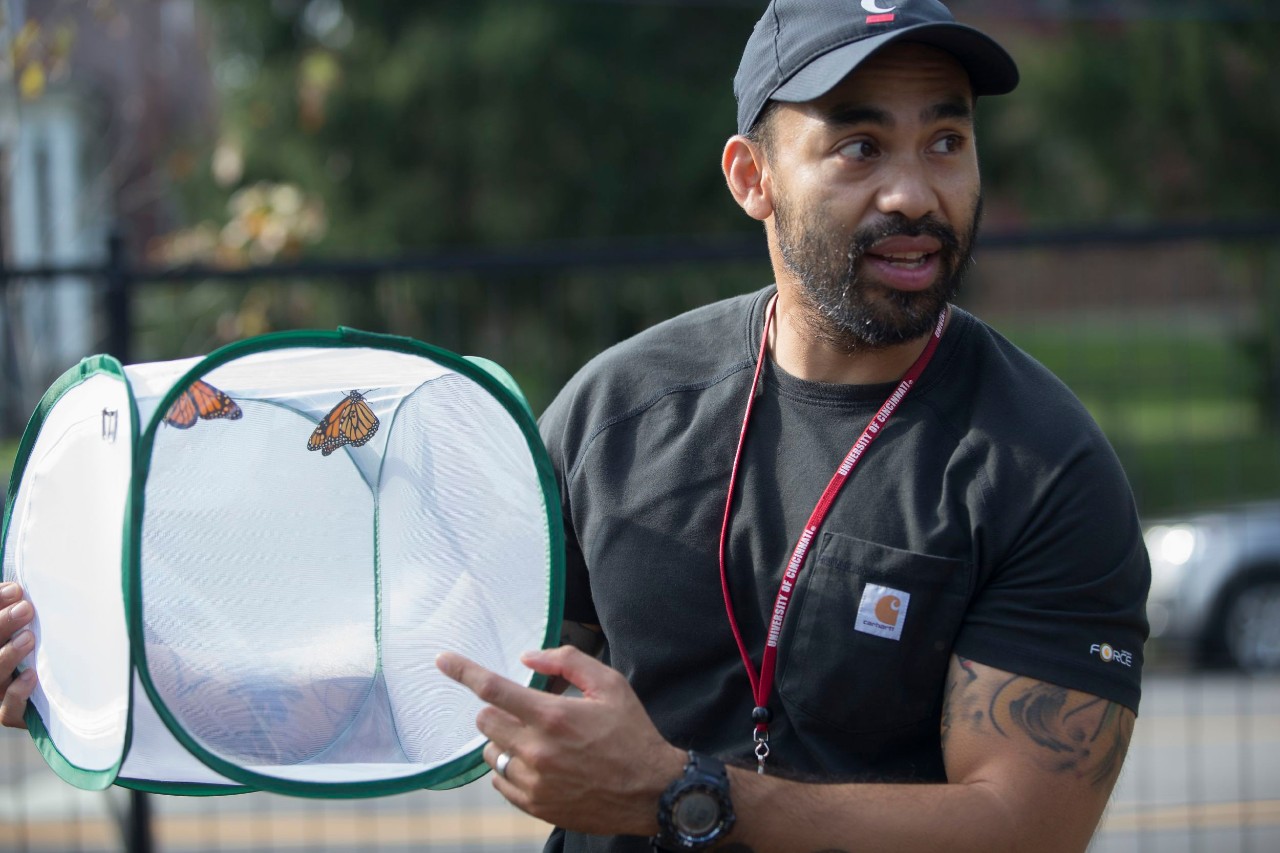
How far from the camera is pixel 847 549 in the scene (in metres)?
1.98

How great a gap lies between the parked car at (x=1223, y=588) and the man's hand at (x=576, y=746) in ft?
22.6

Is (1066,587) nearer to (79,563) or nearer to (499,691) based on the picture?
(499,691)

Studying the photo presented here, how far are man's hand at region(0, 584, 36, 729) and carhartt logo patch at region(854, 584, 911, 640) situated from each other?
1155 mm

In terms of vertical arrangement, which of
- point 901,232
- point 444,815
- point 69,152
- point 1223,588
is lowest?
point 444,815

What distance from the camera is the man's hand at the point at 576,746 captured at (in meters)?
1.77

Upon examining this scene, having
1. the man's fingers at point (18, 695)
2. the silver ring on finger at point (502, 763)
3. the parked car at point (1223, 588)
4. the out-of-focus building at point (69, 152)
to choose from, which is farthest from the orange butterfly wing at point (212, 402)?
the parked car at point (1223, 588)

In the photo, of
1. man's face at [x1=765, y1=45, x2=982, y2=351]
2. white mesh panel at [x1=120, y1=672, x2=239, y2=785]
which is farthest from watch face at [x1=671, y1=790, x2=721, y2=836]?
man's face at [x1=765, y1=45, x2=982, y2=351]

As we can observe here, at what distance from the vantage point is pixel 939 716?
1.99m

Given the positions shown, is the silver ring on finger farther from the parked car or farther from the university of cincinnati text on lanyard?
A: the parked car

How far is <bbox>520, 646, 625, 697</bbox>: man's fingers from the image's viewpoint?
1809 mm

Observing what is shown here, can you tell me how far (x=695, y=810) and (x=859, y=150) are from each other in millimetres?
940

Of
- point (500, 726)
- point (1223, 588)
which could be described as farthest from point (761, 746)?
point (1223, 588)

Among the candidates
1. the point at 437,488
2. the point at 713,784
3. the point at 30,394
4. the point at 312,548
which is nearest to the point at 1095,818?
the point at 713,784

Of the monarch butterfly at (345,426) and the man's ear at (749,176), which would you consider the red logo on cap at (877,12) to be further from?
the monarch butterfly at (345,426)
